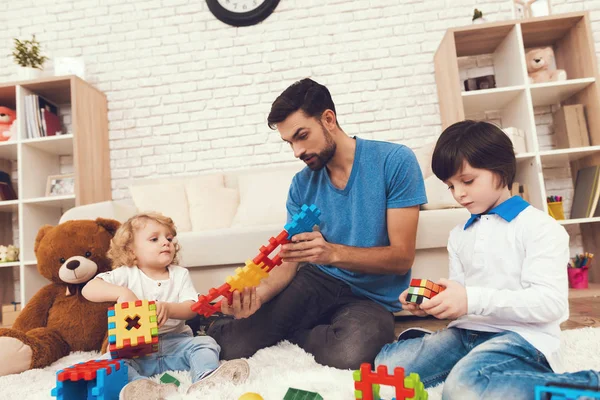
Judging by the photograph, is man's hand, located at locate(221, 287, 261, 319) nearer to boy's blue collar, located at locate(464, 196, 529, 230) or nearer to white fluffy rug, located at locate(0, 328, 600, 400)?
white fluffy rug, located at locate(0, 328, 600, 400)

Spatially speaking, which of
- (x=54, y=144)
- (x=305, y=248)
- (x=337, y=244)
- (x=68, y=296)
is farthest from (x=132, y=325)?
(x=54, y=144)

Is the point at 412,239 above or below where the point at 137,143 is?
below

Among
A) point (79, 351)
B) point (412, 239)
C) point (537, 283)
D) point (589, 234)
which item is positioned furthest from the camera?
point (589, 234)

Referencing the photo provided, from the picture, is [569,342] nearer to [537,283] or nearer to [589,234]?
[537,283]

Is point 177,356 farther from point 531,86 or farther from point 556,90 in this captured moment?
point 556,90

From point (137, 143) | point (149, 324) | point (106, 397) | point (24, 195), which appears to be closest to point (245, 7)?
point (137, 143)

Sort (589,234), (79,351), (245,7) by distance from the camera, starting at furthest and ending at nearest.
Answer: (245,7), (589,234), (79,351)

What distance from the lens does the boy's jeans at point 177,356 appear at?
121 centimetres

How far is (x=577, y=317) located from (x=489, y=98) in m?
1.42

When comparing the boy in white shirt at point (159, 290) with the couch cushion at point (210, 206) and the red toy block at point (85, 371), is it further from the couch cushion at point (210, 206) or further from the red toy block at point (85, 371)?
the couch cushion at point (210, 206)

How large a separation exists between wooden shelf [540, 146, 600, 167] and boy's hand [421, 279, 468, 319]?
1.93m

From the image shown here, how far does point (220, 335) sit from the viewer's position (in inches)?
56.3

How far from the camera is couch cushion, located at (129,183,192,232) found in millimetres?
2445

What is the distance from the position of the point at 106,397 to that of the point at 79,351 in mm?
756
